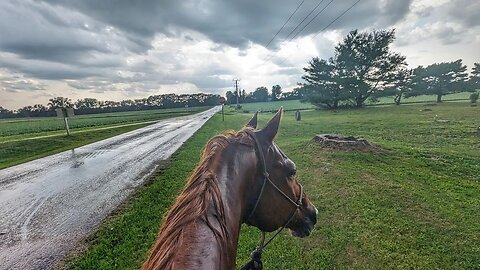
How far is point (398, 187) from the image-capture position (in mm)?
6586

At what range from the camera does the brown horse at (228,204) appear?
1.15 m

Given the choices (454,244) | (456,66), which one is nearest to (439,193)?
(454,244)

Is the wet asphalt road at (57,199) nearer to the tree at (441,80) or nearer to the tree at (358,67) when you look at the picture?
the tree at (358,67)

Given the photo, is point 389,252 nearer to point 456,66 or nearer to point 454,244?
point 454,244

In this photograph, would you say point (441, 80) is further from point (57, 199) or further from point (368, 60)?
point (57, 199)

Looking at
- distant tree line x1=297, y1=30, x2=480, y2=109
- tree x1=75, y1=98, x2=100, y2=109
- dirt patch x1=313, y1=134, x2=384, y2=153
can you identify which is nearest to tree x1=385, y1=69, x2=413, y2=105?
distant tree line x1=297, y1=30, x2=480, y2=109

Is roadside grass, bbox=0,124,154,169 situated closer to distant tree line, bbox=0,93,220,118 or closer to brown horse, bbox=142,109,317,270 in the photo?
brown horse, bbox=142,109,317,270

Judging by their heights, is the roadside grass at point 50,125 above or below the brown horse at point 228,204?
below

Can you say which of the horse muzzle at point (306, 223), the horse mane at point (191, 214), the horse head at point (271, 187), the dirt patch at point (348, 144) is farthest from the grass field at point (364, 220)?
the horse mane at point (191, 214)

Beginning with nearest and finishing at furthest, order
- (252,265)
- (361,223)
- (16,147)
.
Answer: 1. (252,265)
2. (361,223)
3. (16,147)

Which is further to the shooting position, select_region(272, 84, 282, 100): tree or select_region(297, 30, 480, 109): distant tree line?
select_region(272, 84, 282, 100): tree

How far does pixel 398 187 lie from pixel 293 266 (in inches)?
165

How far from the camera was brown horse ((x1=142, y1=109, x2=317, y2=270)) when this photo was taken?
1.15 metres

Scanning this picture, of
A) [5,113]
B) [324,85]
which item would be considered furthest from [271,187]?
[5,113]
